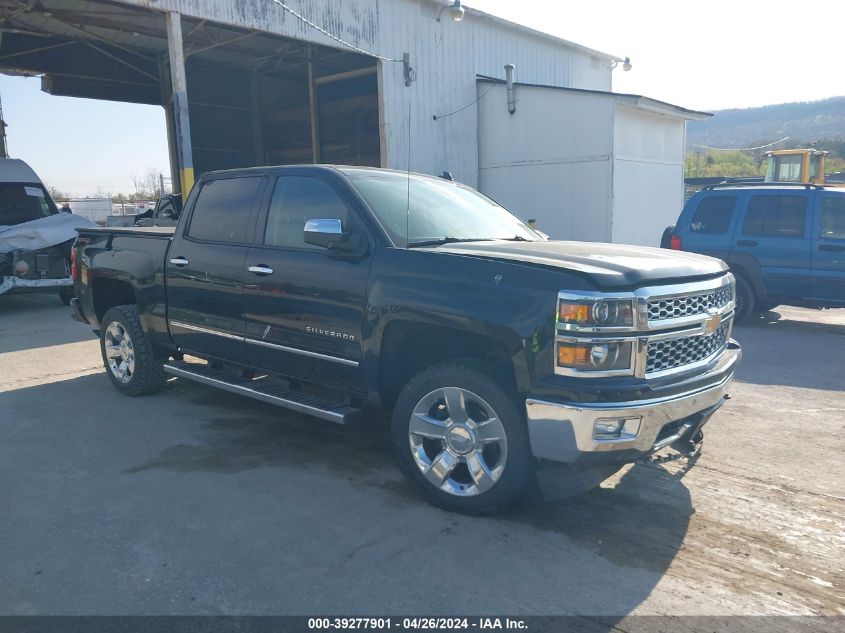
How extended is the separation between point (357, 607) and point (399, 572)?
338mm

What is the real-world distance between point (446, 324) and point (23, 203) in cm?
1259

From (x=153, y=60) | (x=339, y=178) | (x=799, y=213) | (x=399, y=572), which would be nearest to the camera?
(x=399, y=572)

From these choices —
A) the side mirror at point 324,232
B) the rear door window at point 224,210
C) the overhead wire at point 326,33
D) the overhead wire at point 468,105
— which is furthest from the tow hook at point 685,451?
the overhead wire at point 468,105

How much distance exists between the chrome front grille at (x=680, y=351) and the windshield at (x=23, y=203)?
12.9 m

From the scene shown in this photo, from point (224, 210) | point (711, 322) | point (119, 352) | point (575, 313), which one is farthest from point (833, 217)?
point (119, 352)

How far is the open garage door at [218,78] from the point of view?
671 inches

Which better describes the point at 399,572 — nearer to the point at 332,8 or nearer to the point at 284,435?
the point at 284,435

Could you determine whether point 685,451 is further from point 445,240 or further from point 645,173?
point 645,173

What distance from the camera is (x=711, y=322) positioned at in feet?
12.7

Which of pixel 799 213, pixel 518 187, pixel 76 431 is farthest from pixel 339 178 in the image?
pixel 518 187

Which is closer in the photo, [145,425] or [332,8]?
[145,425]

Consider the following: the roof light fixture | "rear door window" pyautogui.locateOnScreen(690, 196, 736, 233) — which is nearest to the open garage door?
the roof light fixture

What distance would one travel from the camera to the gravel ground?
3.07 m

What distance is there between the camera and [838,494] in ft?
13.7
